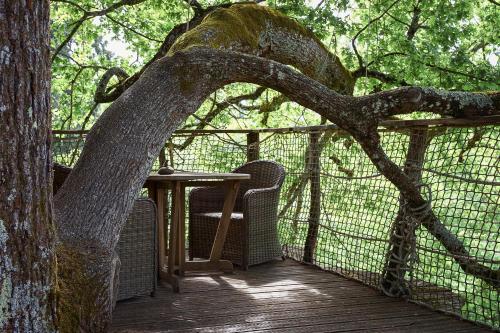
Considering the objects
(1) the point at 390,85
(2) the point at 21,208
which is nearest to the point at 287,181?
(1) the point at 390,85

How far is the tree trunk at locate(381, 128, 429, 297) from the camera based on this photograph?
14.4 ft

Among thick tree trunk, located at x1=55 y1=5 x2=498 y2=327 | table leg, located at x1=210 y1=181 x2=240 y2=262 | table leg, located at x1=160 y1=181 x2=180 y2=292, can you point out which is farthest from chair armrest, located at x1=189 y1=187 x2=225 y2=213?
thick tree trunk, located at x1=55 y1=5 x2=498 y2=327

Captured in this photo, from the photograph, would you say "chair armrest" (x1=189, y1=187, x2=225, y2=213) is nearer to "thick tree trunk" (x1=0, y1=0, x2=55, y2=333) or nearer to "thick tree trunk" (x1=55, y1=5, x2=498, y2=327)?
"thick tree trunk" (x1=55, y1=5, x2=498, y2=327)

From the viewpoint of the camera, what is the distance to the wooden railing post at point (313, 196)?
5.69 metres

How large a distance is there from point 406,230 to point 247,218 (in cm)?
152

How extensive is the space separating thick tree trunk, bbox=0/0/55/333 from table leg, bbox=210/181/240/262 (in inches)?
99.5

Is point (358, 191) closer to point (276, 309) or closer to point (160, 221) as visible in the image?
point (276, 309)

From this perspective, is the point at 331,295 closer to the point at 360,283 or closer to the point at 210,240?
the point at 360,283

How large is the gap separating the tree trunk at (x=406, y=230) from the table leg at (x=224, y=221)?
4.32ft

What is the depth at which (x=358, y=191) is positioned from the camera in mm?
5121

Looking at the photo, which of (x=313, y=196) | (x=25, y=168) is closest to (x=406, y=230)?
(x=313, y=196)

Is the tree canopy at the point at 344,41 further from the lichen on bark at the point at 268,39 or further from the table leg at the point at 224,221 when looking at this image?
the table leg at the point at 224,221

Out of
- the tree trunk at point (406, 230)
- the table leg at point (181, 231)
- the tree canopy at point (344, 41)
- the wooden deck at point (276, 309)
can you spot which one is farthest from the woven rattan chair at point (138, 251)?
the tree canopy at point (344, 41)

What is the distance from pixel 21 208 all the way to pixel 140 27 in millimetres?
8492
